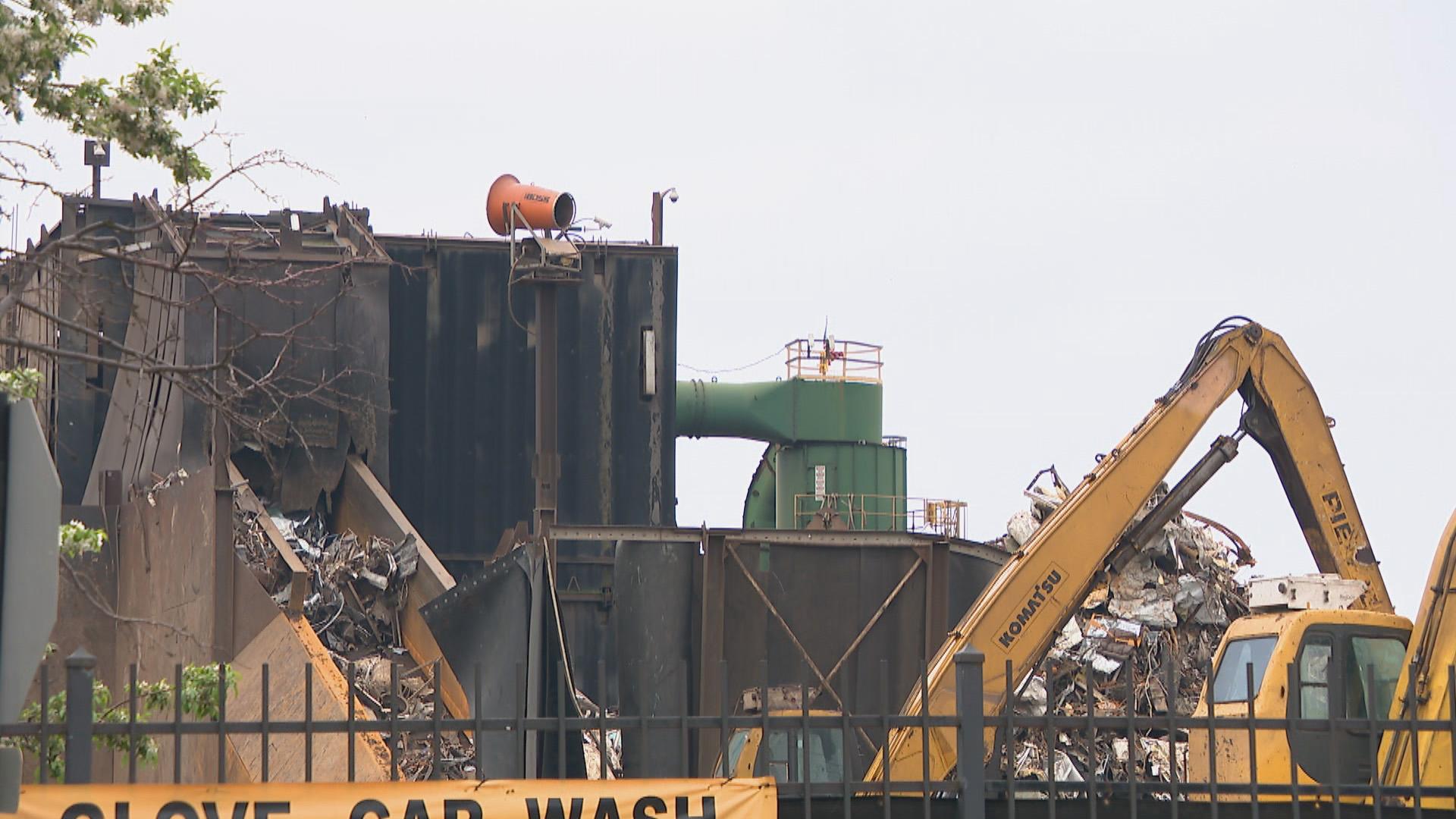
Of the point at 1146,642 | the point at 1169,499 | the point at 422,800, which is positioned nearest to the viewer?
the point at 422,800

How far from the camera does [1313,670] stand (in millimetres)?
13297

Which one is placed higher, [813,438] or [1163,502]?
[813,438]

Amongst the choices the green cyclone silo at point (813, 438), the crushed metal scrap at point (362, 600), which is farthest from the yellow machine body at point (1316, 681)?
the green cyclone silo at point (813, 438)

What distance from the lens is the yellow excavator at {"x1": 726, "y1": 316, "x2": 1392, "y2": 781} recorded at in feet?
53.5

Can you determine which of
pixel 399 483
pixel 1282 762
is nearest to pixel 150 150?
pixel 1282 762

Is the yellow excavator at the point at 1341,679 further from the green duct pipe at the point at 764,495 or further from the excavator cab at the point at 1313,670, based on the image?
the green duct pipe at the point at 764,495

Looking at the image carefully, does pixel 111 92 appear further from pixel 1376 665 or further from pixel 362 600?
pixel 362 600

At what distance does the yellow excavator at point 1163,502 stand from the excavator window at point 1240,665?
226cm

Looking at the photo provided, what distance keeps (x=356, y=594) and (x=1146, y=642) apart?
9.44 meters

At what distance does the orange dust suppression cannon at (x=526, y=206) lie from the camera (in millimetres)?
27641

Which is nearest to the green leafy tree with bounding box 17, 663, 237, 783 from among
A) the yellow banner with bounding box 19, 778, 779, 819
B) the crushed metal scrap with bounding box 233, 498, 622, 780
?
the yellow banner with bounding box 19, 778, 779, 819

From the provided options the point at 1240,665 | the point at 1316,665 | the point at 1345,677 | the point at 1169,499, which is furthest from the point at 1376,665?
the point at 1169,499

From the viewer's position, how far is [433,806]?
23.0ft

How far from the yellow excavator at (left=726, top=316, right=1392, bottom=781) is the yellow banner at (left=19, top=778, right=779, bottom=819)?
29.3ft
